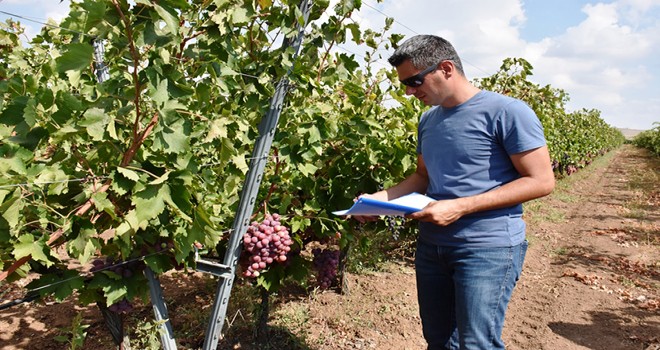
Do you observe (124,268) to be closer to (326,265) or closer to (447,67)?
(326,265)

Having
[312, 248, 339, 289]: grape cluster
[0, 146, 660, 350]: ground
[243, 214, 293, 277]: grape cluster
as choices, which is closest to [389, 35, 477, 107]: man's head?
[243, 214, 293, 277]: grape cluster

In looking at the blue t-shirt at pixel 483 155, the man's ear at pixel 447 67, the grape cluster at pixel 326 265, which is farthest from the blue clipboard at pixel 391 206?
the grape cluster at pixel 326 265

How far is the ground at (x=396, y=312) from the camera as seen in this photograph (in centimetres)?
354

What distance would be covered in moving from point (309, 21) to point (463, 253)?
123 cm

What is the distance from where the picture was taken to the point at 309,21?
2.21m

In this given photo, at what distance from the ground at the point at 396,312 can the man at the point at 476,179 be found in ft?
5.34

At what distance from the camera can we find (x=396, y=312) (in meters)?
4.11

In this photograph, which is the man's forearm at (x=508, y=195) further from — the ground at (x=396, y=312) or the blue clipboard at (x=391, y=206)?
the ground at (x=396, y=312)

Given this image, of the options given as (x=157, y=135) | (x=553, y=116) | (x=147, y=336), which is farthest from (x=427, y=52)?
(x=553, y=116)

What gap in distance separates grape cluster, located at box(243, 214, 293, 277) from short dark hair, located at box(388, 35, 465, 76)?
1055 millimetres

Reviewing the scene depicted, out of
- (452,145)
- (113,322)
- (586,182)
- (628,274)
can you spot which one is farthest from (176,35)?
(586,182)

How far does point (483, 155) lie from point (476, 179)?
0.33 ft

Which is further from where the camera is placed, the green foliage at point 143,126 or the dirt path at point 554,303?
the dirt path at point 554,303

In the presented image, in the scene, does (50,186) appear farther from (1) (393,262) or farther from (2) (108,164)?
(1) (393,262)
